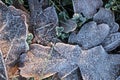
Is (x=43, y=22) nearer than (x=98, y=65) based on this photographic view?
No

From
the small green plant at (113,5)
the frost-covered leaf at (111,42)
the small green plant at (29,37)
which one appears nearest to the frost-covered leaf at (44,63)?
the small green plant at (29,37)

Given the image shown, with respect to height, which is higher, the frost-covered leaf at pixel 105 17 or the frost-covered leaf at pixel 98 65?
the frost-covered leaf at pixel 105 17

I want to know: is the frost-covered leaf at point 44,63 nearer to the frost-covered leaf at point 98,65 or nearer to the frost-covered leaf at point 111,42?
the frost-covered leaf at point 98,65

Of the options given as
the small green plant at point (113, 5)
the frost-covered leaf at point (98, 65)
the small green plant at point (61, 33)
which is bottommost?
the frost-covered leaf at point (98, 65)

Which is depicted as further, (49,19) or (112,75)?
(49,19)

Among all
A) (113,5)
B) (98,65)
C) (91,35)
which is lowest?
(98,65)

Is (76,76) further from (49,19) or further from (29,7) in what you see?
(29,7)

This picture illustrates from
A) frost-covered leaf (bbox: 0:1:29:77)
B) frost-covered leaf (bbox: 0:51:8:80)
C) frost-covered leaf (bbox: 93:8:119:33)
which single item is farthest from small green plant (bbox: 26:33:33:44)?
frost-covered leaf (bbox: 93:8:119:33)

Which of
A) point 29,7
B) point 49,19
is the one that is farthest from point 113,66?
point 29,7

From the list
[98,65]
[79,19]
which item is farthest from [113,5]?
[98,65]

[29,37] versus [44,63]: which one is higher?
[29,37]

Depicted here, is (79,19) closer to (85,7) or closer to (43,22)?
(85,7)
